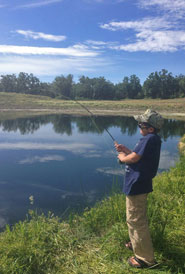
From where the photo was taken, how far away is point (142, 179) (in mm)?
2445

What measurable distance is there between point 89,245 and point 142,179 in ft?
4.25

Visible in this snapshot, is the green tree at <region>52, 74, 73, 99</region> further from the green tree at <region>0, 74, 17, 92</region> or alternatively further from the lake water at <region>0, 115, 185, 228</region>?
the green tree at <region>0, 74, 17, 92</region>

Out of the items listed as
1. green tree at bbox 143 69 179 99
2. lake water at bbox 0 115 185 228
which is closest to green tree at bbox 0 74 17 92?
green tree at bbox 143 69 179 99

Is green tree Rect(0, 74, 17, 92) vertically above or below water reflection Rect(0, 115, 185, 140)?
above

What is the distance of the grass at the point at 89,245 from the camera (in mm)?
2686

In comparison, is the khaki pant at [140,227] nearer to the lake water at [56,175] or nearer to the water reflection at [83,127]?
the lake water at [56,175]

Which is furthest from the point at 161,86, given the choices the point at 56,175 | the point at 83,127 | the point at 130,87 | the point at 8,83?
the point at 56,175

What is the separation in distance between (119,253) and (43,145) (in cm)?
1017

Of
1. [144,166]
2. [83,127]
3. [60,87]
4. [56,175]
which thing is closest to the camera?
[144,166]

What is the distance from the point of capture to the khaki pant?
8.17 ft

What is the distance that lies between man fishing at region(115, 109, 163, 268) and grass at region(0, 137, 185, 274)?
19 cm

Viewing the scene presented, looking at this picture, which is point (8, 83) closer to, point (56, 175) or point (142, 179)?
point (56, 175)

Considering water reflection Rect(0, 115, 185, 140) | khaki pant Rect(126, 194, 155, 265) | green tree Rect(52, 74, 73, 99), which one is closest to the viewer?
khaki pant Rect(126, 194, 155, 265)

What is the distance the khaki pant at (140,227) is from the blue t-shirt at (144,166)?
10 cm
